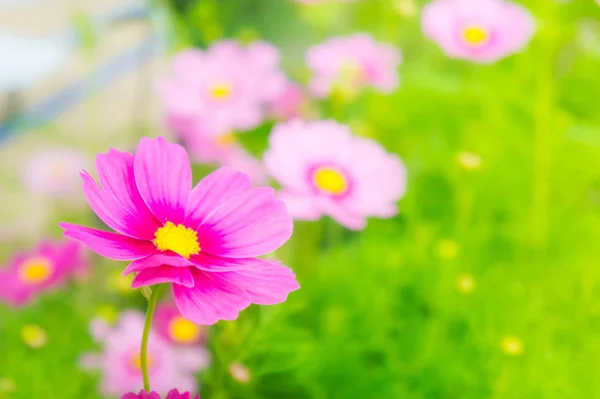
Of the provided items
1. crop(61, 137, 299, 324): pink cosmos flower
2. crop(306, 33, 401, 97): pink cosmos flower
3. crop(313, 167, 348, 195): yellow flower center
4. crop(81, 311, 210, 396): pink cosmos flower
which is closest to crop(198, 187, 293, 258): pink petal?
crop(61, 137, 299, 324): pink cosmos flower

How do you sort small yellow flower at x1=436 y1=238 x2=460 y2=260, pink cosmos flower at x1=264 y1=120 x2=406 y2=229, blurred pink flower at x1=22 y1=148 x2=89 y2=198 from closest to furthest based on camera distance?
pink cosmos flower at x1=264 y1=120 x2=406 y2=229
small yellow flower at x1=436 y1=238 x2=460 y2=260
blurred pink flower at x1=22 y1=148 x2=89 y2=198

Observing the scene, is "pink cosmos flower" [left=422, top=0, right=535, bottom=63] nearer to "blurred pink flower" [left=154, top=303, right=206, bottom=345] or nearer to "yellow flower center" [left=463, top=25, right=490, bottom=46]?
"yellow flower center" [left=463, top=25, right=490, bottom=46]

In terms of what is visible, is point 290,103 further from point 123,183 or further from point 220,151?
point 123,183

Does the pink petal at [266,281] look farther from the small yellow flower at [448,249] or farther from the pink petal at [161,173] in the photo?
the small yellow flower at [448,249]

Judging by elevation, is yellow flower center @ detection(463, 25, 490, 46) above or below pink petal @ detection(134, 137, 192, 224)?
below

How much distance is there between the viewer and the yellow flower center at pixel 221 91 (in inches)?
18.7

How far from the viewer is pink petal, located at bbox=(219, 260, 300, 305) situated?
161 millimetres

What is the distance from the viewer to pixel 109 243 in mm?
164

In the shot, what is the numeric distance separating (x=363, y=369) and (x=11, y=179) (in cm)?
42

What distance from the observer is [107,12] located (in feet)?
2.40

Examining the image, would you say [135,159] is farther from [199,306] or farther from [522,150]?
[522,150]

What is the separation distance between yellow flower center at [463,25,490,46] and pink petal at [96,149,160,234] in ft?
1.03

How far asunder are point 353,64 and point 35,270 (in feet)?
0.94

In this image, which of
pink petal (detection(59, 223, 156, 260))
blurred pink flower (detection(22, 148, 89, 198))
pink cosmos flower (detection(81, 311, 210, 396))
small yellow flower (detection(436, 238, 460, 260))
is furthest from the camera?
blurred pink flower (detection(22, 148, 89, 198))
